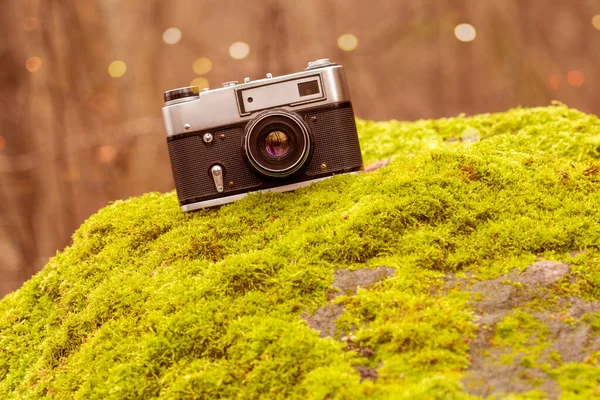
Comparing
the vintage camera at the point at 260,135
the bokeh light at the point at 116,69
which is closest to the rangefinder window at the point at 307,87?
the vintage camera at the point at 260,135

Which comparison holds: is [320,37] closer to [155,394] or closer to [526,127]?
[526,127]

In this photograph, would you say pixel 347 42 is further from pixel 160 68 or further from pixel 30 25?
pixel 30 25

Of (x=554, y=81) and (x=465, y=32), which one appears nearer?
(x=465, y=32)

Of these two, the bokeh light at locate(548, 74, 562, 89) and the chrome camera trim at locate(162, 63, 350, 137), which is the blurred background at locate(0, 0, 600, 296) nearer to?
the bokeh light at locate(548, 74, 562, 89)

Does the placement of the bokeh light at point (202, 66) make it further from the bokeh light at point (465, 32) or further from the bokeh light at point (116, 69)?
the bokeh light at point (465, 32)

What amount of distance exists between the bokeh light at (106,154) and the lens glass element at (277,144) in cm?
284

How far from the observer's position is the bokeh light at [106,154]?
4902mm

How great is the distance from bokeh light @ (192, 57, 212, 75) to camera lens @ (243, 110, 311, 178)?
9.00 feet

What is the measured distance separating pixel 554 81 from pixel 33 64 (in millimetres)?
4267

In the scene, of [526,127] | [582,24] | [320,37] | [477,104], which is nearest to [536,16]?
[582,24]

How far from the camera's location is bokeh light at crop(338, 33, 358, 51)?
509 cm

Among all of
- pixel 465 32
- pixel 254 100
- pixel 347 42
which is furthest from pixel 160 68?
pixel 254 100

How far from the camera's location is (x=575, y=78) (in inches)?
212

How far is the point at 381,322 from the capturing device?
1631mm
